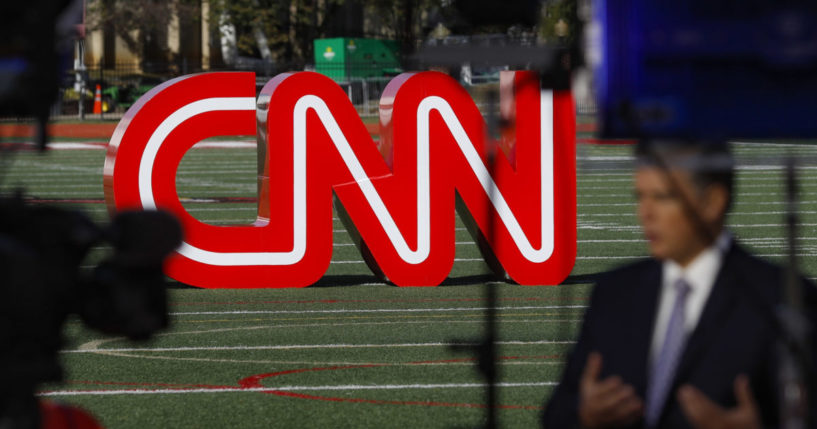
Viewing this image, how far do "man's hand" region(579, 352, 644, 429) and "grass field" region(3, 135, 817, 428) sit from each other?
0.51 metres

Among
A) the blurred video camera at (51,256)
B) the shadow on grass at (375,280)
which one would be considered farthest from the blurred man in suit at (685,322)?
the shadow on grass at (375,280)

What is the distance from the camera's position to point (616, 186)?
23.8 metres

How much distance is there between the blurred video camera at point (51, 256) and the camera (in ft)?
9.80

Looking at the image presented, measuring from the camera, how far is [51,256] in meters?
3.05

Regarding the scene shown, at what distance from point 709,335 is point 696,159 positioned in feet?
1.37

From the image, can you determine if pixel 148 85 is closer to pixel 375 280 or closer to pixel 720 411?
pixel 375 280

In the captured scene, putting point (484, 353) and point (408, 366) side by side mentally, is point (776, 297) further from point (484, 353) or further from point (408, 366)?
point (408, 366)

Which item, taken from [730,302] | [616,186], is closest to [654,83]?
[730,302]

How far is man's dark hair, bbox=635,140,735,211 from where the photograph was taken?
136 inches

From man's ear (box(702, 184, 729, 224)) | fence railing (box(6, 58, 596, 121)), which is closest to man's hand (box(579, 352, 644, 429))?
man's ear (box(702, 184, 729, 224))

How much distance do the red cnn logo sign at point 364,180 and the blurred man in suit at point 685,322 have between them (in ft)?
27.3

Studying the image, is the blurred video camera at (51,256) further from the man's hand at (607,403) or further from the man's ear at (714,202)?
the man's ear at (714,202)

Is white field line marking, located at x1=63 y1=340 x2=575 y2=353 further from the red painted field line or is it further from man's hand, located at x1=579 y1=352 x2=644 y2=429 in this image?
man's hand, located at x1=579 y1=352 x2=644 y2=429

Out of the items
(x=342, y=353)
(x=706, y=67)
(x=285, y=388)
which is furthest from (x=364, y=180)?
(x=706, y=67)
